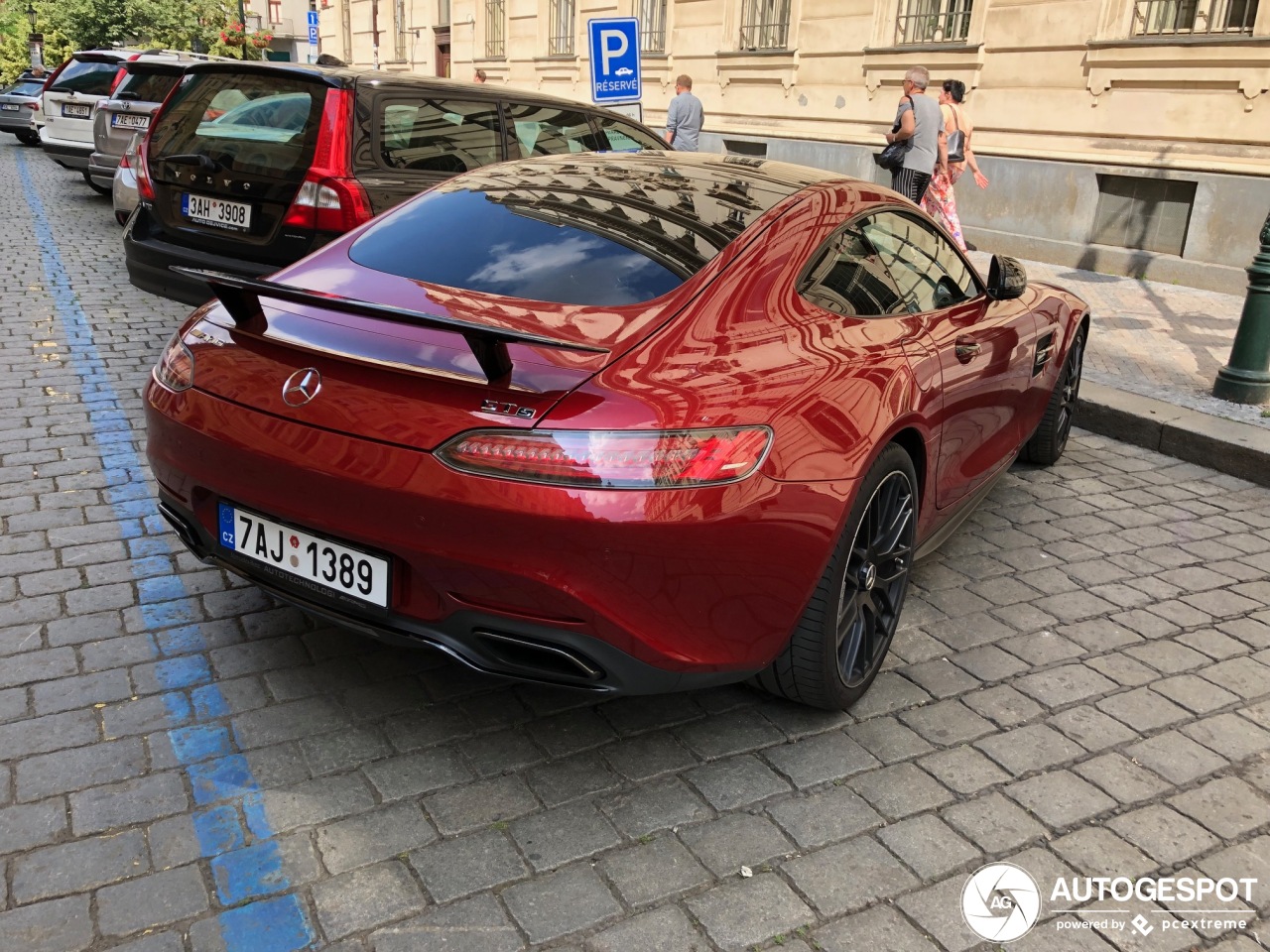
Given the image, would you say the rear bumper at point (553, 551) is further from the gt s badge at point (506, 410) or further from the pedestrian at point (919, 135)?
the pedestrian at point (919, 135)

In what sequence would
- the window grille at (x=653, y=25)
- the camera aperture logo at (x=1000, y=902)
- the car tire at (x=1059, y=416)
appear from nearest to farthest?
the camera aperture logo at (x=1000, y=902) < the car tire at (x=1059, y=416) < the window grille at (x=653, y=25)

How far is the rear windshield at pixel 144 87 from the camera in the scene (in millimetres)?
11984

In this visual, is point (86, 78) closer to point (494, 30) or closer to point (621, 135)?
point (621, 135)

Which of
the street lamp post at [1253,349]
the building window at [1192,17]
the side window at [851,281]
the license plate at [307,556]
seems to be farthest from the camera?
the building window at [1192,17]

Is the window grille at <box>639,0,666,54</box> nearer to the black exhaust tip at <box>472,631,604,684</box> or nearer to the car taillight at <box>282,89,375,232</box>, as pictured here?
the car taillight at <box>282,89,375,232</box>

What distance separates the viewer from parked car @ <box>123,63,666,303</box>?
19.0ft

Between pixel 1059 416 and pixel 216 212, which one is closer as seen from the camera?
pixel 1059 416

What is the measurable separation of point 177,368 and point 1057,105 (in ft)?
36.1

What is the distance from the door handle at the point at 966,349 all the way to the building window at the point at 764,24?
13.2 meters

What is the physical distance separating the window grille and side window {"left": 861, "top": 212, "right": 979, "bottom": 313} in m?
15.9

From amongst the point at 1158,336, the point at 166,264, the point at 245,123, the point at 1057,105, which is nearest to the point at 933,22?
the point at 1057,105

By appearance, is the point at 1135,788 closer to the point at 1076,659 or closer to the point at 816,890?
the point at 1076,659

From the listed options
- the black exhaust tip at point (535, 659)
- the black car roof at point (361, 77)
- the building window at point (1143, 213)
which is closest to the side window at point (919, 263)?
the black exhaust tip at point (535, 659)

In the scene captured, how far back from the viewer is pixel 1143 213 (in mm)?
→ 11250
